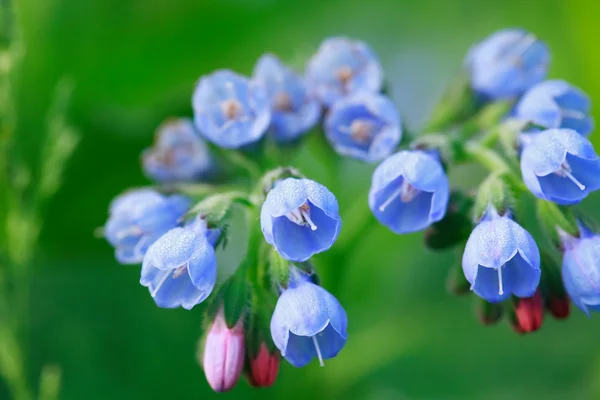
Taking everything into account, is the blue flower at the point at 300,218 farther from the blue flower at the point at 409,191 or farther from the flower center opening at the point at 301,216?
the blue flower at the point at 409,191

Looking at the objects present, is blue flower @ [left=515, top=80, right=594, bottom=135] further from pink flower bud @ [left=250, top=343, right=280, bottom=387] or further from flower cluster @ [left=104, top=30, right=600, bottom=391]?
pink flower bud @ [left=250, top=343, right=280, bottom=387]

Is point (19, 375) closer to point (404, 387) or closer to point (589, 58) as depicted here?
point (404, 387)

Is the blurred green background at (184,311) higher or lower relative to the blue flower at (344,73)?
lower

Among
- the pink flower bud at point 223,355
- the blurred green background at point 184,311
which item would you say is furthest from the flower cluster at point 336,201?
the blurred green background at point 184,311

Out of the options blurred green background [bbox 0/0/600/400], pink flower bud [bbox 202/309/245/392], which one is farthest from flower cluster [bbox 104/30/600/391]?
blurred green background [bbox 0/0/600/400]

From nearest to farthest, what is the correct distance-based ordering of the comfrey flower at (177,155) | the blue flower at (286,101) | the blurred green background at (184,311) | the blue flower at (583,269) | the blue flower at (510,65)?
the blue flower at (583,269) → the blue flower at (286,101) → the blue flower at (510,65) → the comfrey flower at (177,155) → the blurred green background at (184,311)

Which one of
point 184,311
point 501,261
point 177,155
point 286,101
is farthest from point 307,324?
point 184,311
